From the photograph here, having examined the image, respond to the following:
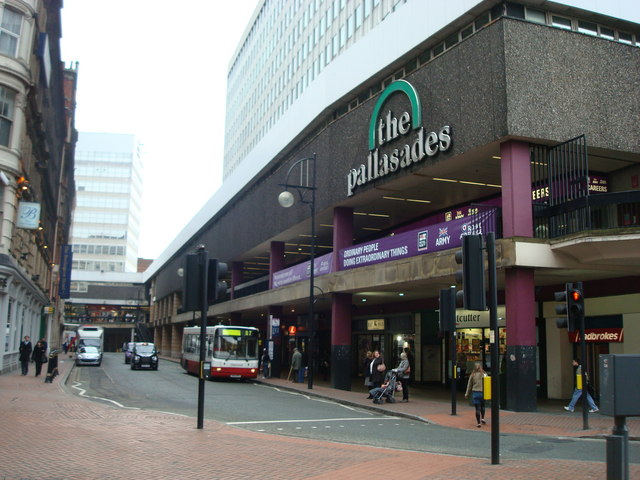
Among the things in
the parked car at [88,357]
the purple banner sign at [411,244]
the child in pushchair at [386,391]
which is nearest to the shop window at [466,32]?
the purple banner sign at [411,244]

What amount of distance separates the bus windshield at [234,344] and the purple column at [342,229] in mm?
6293

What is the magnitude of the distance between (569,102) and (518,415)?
9940mm

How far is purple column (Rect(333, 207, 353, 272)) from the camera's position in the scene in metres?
30.6

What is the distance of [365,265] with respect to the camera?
27.6 m

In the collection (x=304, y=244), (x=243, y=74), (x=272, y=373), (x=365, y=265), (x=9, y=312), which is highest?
(x=243, y=74)

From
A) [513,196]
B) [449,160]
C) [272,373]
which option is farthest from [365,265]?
[272,373]

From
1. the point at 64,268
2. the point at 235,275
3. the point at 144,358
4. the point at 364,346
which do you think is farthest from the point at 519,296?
the point at 64,268

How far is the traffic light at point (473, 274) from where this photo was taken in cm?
991

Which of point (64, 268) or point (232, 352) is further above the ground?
point (64, 268)

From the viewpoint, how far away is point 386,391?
2184 centimetres

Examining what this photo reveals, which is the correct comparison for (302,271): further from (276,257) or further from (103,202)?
(103,202)

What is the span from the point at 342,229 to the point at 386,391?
416 inches

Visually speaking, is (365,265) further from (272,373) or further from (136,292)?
(136,292)

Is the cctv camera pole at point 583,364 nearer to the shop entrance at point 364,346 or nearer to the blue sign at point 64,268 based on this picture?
the shop entrance at point 364,346
